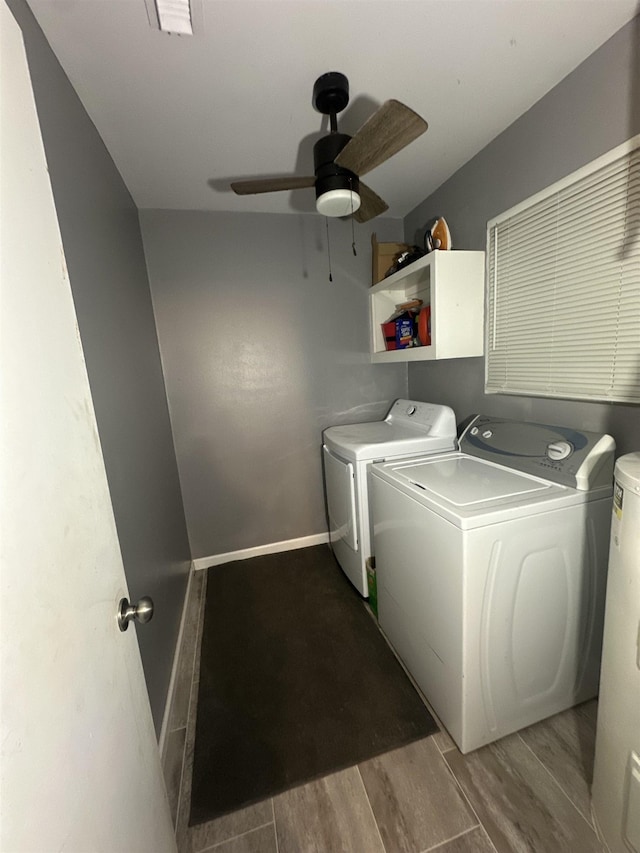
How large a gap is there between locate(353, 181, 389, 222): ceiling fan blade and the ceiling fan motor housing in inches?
6.3

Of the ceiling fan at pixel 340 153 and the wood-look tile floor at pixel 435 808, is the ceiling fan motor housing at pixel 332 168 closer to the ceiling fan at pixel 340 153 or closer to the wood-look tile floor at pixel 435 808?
the ceiling fan at pixel 340 153

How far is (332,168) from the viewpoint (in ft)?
4.28

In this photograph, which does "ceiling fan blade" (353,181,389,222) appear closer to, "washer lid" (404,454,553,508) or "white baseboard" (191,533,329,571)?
"washer lid" (404,454,553,508)

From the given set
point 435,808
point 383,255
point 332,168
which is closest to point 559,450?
point 435,808

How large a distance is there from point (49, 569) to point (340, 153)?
1483 millimetres

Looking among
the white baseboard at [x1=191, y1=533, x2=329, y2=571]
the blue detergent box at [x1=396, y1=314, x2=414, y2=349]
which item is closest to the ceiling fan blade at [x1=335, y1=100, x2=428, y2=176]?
the blue detergent box at [x1=396, y1=314, x2=414, y2=349]

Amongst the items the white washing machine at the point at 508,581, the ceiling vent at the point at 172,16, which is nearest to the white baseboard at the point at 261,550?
the white washing machine at the point at 508,581

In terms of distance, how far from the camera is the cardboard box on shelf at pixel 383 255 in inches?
91.0

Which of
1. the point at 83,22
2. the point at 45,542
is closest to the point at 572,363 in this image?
the point at 45,542

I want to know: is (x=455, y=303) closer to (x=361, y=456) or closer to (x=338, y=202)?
(x=338, y=202)

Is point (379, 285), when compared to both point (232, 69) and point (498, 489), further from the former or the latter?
point (498, 489)

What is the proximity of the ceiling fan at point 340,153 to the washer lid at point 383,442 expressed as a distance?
3.75ft

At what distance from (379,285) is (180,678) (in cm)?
256

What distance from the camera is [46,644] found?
0.46m
